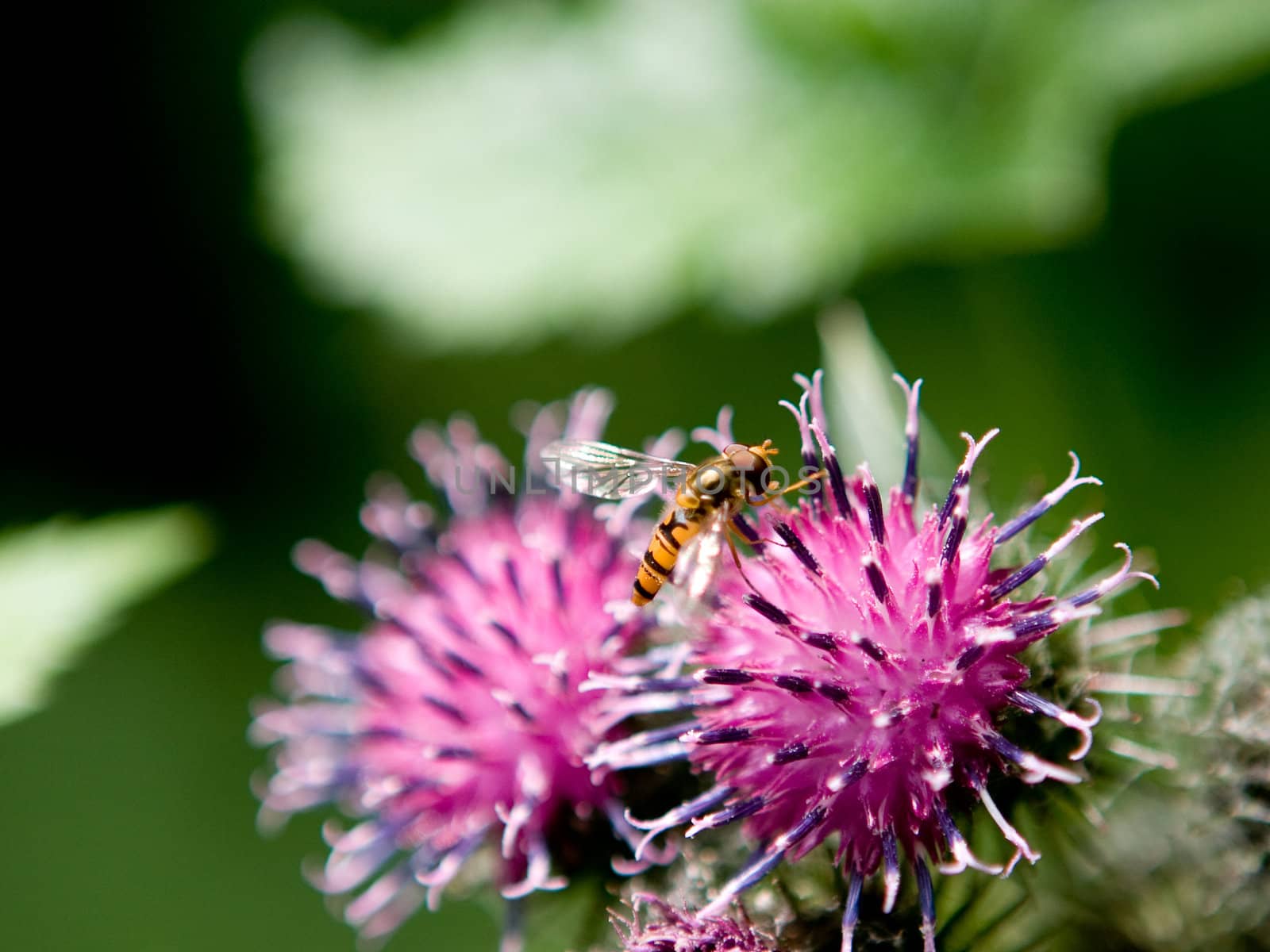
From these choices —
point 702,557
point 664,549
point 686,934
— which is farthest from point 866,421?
point 686,934

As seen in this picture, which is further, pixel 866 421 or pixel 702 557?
pixel 866 421

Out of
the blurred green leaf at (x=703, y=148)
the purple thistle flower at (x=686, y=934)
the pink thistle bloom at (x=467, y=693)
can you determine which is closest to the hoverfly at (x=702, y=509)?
the pink thistle bloom at (x=467, y=693)

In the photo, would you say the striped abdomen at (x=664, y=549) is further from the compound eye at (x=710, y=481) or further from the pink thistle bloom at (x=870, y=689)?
the pink thistle bloom at (x=870, y=689)

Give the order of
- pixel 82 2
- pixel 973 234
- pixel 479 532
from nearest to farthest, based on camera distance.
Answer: pixel 479 532 → pixel 973 234 → pixel 82 2

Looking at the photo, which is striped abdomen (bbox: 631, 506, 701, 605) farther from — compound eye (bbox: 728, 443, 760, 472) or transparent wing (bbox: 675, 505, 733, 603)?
compound eye (bbox: 728, 443, 760, 472)

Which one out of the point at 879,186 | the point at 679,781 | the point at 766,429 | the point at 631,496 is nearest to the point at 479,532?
the point at 631,496

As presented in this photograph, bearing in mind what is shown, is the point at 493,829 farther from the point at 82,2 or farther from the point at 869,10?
the point at 82,2

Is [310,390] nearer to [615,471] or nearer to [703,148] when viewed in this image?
[703,148]

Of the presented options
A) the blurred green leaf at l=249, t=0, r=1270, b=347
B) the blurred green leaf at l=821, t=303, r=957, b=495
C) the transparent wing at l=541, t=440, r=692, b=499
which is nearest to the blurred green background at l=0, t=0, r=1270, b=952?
the blurred green leaf at l=249, t=0, r=1270, b=347
